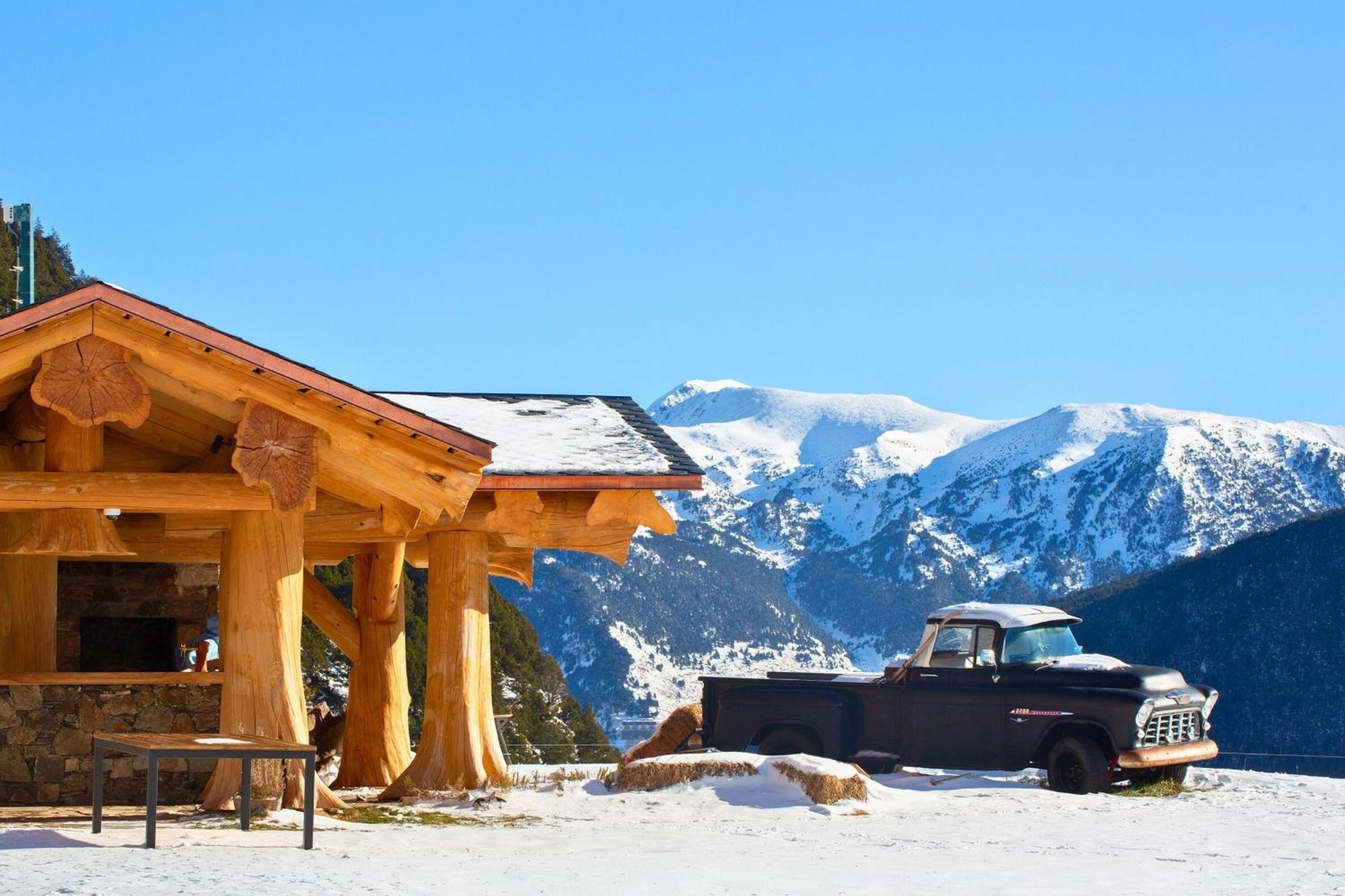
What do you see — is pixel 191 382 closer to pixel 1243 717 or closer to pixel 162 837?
pixel 162 837

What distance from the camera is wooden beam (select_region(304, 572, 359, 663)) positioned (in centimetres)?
1778

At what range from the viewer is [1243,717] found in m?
101

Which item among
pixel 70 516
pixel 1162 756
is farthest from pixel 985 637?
pixel 70 516

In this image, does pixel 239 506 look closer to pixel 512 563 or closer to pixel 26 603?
pixel 26 603

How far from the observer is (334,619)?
59.3 ft

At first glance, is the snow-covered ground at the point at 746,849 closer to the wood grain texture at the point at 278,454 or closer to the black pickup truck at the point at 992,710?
the black pickup truck at the point at 992,710

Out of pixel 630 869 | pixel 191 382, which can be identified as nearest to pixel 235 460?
pixel 191 382

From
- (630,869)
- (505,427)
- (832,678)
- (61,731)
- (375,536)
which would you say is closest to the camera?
(630,869)

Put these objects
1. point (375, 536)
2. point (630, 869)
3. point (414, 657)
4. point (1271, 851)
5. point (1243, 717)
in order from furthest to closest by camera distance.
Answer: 1. point (1243, 717)
2. point (414, 657)
3. point (375, 536)
4. point (1271, 851)
5. point (630, 869)

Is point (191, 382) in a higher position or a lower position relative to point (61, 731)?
higher

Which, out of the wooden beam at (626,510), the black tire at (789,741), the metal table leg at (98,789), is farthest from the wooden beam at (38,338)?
the black tire at (789,741)

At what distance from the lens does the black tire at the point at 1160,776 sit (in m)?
17.7

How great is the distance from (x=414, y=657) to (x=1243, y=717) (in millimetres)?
68016

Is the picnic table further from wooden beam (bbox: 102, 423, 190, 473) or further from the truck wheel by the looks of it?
the truck wheel
